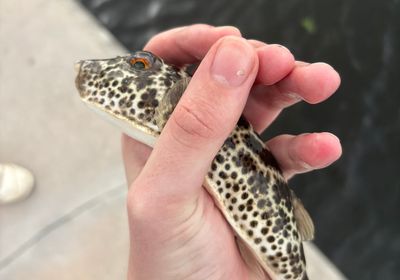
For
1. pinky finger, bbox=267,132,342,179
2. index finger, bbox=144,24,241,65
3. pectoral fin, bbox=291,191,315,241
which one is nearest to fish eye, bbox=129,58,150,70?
index finger, bbox=144,24,241,65

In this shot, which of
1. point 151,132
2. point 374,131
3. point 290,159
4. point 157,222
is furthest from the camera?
point 374,131

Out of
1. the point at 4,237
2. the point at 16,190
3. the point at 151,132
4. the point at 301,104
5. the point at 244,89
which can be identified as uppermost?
the point at 244,89

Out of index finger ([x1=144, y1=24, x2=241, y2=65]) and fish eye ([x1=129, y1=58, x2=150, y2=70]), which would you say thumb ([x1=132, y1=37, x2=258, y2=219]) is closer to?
fish eye ([x1=129, y1=58, x2=150, y2=70])

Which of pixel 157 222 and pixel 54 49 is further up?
pixel 157 222

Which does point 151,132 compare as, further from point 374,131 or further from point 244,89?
point 374,131

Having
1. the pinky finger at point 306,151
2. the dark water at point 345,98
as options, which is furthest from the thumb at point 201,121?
the dark water at point 345,98

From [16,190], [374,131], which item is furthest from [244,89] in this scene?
[374,131]
